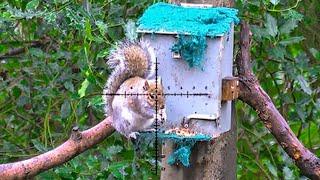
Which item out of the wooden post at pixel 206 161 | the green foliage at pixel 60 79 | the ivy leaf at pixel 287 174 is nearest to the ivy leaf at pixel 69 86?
the green foliage at pixel 60 79

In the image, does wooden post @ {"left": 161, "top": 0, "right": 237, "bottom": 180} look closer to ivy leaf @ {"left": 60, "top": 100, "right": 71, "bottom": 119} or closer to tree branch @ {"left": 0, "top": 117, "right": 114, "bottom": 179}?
tree branch @ {"left": 0, "top": 117, "right": 114, "bottom": 179}

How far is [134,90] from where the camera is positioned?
1553 millimetres

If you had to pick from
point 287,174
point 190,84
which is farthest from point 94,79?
point 287,174

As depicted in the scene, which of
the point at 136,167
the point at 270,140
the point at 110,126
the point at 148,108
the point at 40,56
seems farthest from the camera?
the point at 270,140

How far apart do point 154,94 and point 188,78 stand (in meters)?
0.09

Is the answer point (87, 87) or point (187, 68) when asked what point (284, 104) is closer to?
point (87, 87)

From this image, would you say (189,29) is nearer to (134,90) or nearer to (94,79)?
(134,90)

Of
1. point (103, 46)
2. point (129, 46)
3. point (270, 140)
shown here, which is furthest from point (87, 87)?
point (270, 140)

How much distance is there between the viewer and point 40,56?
2473 mm

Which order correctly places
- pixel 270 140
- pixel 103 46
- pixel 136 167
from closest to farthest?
pixel 136 167 < pixel 103 46 < pixel 270 140

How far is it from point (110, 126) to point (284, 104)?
1.01 metres

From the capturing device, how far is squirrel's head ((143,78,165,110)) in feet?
5.10

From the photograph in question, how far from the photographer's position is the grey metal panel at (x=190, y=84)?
1599mm

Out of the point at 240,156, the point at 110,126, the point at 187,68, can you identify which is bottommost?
the point at 240,156
